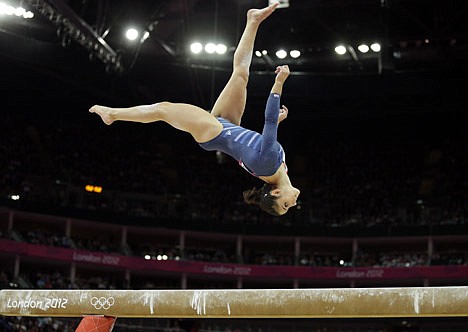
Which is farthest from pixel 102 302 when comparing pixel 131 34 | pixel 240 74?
pixel 131 34

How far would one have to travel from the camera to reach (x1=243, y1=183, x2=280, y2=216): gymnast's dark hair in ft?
23.3

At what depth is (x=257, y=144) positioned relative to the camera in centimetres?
711

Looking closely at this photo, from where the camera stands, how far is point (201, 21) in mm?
23734

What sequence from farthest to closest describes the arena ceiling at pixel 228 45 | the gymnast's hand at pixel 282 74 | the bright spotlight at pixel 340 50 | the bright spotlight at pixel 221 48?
the bright spotlight at pixel 221 48 < the bright spotlight at pixel 340 50 < the arena ceiling at pixel 228 45 < the gymnast's hand at pixel 282 74

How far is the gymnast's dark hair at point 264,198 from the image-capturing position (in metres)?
7.09

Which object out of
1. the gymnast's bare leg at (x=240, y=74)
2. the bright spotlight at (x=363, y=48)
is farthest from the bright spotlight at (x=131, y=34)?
the gymnast's bare leg at (x=240, y=74)

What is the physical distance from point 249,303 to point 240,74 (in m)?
2.49

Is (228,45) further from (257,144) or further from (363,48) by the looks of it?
(257,144)

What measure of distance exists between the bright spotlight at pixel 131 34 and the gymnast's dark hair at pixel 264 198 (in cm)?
1563

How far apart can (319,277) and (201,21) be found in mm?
13460

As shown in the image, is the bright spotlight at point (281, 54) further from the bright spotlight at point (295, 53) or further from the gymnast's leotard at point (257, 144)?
the gymnast's leotard at point (257, 144)

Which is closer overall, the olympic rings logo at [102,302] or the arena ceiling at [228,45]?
the olympic rings logo at [102,302]

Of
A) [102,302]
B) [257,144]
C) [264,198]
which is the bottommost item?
[102,302]

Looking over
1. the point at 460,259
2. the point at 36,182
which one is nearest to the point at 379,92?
the point at 460,259
